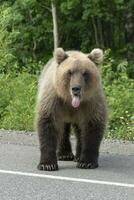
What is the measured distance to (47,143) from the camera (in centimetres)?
769

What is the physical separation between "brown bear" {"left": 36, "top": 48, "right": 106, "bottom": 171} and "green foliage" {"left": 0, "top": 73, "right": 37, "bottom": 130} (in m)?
3.05

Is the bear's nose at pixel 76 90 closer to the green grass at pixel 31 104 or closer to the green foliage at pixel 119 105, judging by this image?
the green foliage at pixel 119 105

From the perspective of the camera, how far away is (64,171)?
7.62 meters

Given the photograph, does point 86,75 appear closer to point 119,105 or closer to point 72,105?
point 72,105

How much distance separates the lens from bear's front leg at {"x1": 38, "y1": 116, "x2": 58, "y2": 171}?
7.64 meters

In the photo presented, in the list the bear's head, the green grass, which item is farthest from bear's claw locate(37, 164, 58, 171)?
the green grass

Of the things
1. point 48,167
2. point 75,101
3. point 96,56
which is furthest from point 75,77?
point 48,167

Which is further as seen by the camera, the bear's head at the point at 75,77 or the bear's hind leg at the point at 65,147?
the bear's hind leg at the point at 65,147

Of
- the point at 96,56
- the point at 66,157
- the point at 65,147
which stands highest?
the point at 96,56

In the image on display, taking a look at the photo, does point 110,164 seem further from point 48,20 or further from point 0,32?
point 48,20

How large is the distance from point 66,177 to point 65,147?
125 cm

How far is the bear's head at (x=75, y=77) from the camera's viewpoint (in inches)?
292

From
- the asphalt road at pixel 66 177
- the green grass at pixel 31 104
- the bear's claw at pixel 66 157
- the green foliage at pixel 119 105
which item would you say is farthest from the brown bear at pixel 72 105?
the green grass at pixel 31 104

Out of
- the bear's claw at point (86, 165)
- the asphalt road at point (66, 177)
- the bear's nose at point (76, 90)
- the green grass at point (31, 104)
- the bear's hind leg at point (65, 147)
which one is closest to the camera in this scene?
the asphalt road at point (66, 177)
